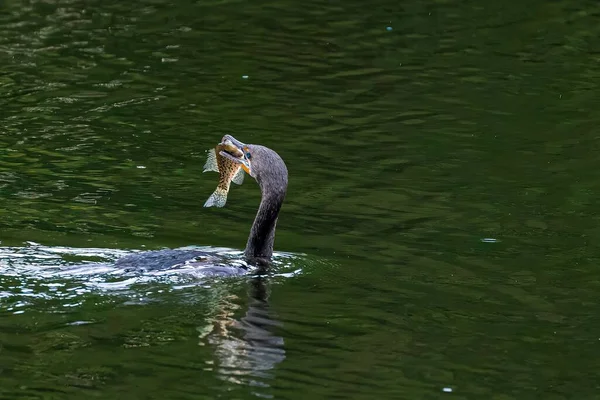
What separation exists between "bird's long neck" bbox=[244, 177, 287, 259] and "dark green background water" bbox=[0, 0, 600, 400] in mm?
280

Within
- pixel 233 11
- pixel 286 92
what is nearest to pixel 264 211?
pixel 286 92

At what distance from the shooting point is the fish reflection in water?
28.2ft

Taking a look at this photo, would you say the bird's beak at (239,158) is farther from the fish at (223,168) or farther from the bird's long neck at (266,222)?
the bird's long neck at (266,222)

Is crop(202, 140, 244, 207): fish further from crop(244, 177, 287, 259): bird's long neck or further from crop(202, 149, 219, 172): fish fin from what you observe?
crop(244, 177, 287, 259): bird's long neck

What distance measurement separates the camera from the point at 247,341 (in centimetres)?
924

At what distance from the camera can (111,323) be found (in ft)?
30.9

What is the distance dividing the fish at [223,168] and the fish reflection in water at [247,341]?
Answer: 1.40 meters

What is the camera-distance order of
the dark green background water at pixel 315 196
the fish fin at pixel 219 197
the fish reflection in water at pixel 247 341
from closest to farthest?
the fish reflection in water at pixel 247 341 < the dark green background water at pixel 315 196 < the fish fin at pixel 219 197

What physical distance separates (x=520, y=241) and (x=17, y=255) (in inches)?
188

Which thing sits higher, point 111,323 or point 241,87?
point 241,87

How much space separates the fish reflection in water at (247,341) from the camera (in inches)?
338

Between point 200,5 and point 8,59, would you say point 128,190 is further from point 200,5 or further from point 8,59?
point 200,5

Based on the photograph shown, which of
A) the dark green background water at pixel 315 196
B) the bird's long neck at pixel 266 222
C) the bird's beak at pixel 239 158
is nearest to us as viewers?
the dark green background water at pixel 315 196

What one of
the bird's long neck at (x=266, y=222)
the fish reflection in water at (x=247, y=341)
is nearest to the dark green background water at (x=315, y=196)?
the fish reflection in water at (x=247, y=341)
